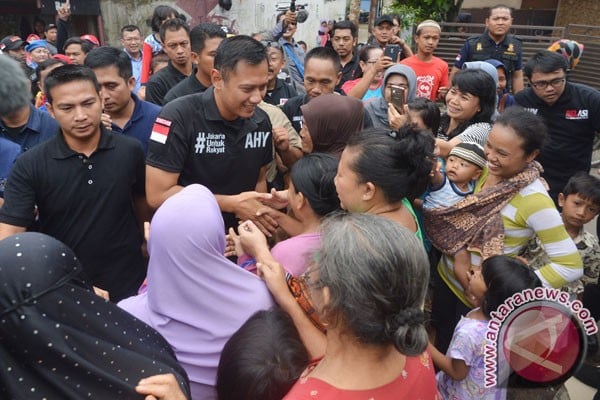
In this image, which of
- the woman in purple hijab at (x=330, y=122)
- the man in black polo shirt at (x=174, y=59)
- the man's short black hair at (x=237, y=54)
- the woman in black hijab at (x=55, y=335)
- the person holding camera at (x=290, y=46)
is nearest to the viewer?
the woman in black hijab at (x=55, y=335)

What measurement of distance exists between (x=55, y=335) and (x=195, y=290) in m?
0.53

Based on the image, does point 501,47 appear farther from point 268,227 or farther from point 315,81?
point 268,227

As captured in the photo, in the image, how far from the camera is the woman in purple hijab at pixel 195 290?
1549 mm

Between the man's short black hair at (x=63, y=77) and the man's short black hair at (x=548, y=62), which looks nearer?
the man's short black hair at (x=63, y=77)

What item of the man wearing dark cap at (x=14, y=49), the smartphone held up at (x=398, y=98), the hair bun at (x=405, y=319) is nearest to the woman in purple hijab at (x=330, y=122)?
the smartphone held up at (x=398, y=98)

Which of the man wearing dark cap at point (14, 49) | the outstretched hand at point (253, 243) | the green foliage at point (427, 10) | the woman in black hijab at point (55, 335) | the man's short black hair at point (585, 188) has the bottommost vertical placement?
the man's short black hair at point (585, 188)

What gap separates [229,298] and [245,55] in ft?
4.87

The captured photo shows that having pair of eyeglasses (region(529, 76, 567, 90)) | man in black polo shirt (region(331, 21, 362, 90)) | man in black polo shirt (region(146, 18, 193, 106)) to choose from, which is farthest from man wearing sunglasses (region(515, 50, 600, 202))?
man in black polo shirt (region(146, 18, 193, 106))

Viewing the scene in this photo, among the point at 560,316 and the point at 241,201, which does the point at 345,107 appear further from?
the point at 560,316

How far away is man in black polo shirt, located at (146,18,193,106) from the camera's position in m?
4.16

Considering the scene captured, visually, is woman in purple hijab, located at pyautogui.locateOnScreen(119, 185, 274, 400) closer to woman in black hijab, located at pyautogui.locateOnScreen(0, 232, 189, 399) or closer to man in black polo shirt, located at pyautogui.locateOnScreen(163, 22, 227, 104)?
woman in black hijab, located at pyautogui.locateOnScreen(0, 232, 189, 399)

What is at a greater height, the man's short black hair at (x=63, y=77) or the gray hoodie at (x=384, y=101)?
the man's short black hair at (x=63, y=77)

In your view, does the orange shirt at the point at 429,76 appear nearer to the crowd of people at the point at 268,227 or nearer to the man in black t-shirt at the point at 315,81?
the crowd of people at the point at 268,227

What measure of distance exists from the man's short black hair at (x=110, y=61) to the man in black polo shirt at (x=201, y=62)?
42 cm
